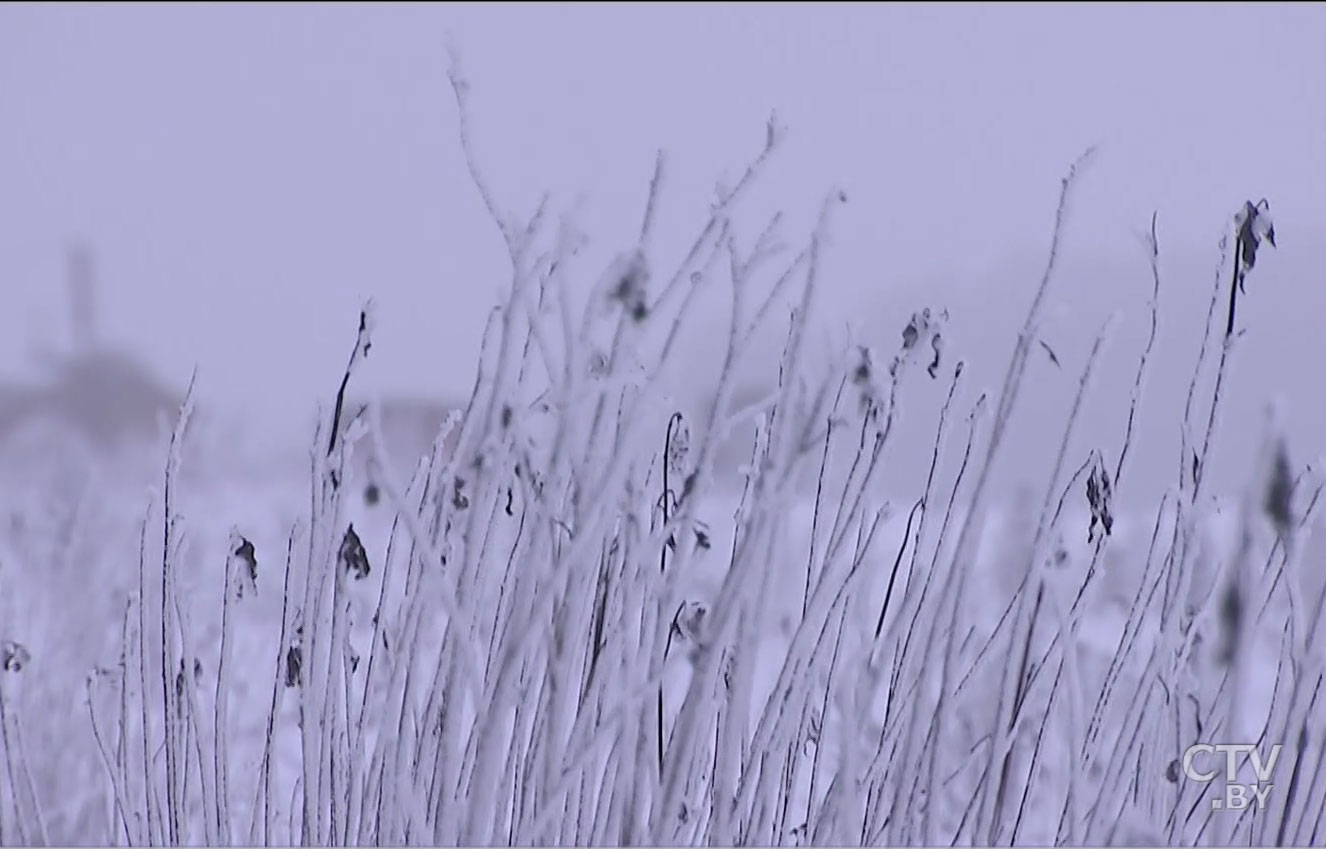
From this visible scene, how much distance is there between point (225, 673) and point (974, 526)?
555 mm

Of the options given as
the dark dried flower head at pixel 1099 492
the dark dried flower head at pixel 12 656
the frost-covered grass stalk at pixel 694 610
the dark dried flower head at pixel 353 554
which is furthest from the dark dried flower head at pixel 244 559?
the dark dried flower head at pixel 1099 492

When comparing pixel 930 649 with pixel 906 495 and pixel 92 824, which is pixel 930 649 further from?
pixel 92 824

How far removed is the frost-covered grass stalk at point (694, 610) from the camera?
0.66 m

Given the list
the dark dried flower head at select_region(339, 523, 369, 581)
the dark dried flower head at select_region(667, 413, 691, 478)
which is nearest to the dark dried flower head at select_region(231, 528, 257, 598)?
the dark dried flower head at select_region(339, 523, 369, 581)

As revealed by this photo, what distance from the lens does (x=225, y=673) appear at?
865 mm

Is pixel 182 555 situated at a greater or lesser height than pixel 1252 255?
lesser

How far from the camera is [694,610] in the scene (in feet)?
2.90

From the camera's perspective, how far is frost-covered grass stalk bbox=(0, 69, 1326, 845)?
2.18 feet

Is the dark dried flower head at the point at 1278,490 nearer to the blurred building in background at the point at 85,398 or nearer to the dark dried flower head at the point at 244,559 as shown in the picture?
the dark dried flower head at the point at 244,559

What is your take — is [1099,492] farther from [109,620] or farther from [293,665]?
[109,620]

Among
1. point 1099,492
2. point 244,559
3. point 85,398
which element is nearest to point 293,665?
point 244,559

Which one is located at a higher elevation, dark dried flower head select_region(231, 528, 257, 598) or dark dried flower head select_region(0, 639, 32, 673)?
dark dried flower head select_region(231, 528, 257, 598)

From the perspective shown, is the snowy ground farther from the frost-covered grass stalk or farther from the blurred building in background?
the blurred building in background

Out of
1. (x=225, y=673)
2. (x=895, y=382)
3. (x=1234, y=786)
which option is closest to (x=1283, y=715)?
(x=1234, y=786)
